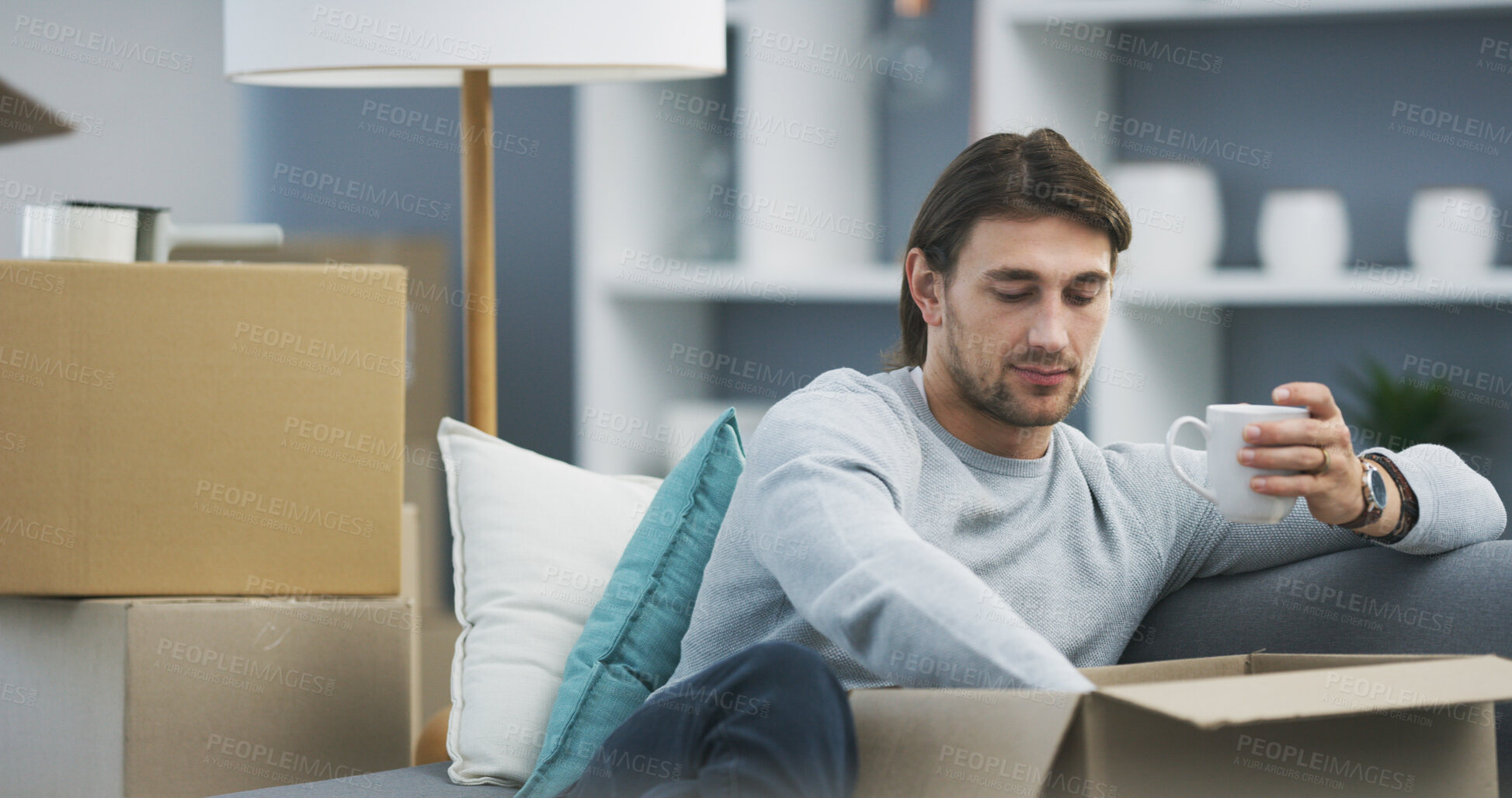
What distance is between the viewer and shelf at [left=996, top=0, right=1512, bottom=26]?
210 cm

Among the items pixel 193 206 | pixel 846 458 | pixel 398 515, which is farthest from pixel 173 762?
pixel 193 206

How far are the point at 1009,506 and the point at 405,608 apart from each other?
651 millimetres

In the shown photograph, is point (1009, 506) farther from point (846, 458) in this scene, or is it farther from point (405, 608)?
point (405, 608)

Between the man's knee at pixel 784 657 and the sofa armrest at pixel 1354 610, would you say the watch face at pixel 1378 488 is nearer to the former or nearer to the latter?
the sofa armrest at pixel 1354 610

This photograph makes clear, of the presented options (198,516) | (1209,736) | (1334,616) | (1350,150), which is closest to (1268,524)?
(1334,616)

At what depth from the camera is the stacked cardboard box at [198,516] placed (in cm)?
146

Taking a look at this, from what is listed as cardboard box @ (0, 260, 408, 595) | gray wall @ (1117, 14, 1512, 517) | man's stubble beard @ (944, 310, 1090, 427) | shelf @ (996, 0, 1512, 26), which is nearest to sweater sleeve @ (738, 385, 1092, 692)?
man's stubble beard @ (944, 310, 1090, 427)

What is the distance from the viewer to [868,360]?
2.83m

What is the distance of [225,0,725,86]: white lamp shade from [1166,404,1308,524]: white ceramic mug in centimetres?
77

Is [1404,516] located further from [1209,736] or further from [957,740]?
[957,740]

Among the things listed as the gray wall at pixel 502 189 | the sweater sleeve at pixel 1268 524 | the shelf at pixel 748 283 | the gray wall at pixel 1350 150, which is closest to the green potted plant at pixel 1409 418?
the gray wall at pixel 1350 150

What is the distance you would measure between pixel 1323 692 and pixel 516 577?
835mm

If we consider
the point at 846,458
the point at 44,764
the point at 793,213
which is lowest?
the point at 44,764

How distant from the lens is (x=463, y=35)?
157cm
